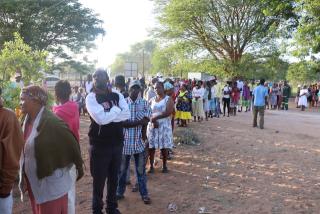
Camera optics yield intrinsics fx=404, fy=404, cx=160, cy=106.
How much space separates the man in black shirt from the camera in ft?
14.4

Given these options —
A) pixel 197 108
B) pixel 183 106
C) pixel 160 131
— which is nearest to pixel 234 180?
pixel 160 131

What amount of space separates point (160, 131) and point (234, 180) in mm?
1528

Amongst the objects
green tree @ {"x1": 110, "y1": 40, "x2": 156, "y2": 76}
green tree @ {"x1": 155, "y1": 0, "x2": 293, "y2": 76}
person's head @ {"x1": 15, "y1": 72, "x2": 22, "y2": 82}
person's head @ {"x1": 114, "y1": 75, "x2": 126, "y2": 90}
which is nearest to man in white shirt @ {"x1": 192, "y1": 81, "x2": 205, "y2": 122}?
person's head @ {"x1": 15, "y1": 72, "x2": 22, "y2": 82}

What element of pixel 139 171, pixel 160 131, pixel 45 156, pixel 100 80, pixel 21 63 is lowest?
pixel 139 171

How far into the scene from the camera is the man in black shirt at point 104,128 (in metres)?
4.40

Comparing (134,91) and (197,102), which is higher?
(134,91)

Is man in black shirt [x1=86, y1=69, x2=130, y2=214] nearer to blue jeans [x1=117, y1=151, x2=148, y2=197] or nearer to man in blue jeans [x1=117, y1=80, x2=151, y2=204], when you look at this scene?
man in blue jeans [x1=117, y1=80, x2=151, y2=204]

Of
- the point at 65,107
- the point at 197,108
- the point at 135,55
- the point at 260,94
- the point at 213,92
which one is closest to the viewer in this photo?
the point at 65,107

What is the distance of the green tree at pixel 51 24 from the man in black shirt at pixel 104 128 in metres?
27.3

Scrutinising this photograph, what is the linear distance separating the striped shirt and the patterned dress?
1.16 meters

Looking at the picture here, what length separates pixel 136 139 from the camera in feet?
18.0

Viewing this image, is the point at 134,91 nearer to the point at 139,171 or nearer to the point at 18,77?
the point at 139,171

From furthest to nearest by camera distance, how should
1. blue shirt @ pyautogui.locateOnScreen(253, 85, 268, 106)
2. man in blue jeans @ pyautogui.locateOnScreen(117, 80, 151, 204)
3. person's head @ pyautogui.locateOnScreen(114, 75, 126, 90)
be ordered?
blue shirt @ pyautogui.locateOnScreen(253, 85, 268, 106) → person's head @ pyautogui.locateOnScreen(114, 75, 126, 90) → man in blue jeans @ pyautogui.locateOnScreen(117, 80, 151, 204)

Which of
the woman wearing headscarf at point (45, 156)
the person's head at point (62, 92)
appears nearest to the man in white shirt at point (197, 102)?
the person's head at point (62, 92)
